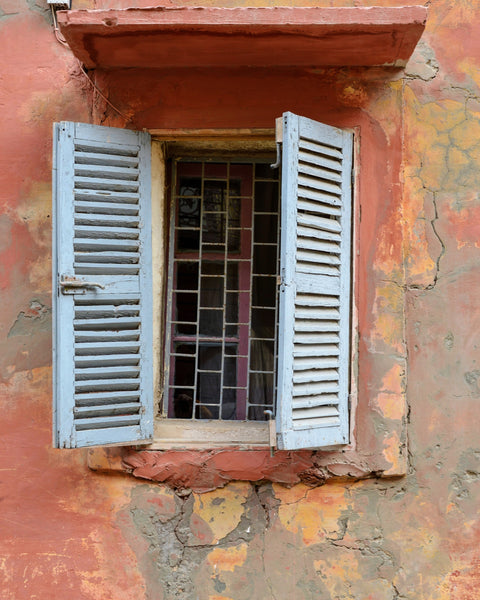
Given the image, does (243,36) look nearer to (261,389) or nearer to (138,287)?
(138,287)

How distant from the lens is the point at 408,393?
11.3 feet

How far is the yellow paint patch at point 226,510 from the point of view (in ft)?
11.2

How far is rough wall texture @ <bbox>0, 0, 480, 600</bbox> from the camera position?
3.39 m

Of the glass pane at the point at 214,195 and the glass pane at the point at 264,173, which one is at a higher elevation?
the glass pane at the point at 264,173

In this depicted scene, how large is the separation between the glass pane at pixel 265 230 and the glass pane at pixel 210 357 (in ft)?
2.19

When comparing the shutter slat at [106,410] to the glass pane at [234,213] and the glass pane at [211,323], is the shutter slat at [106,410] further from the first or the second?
the glass pane at [234,213]

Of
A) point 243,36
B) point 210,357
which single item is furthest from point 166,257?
point 243,36

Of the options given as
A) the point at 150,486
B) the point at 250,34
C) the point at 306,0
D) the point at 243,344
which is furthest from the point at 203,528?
the point at 306,0

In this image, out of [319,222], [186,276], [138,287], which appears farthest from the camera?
[186,276]

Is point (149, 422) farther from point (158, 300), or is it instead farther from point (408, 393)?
point (408, 393)

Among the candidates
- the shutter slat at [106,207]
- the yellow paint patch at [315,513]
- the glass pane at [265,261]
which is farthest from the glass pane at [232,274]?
the yellow paint patch at [315,513]

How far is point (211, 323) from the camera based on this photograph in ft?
12.7

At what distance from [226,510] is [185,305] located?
3.79ft

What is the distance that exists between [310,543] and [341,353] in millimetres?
994
